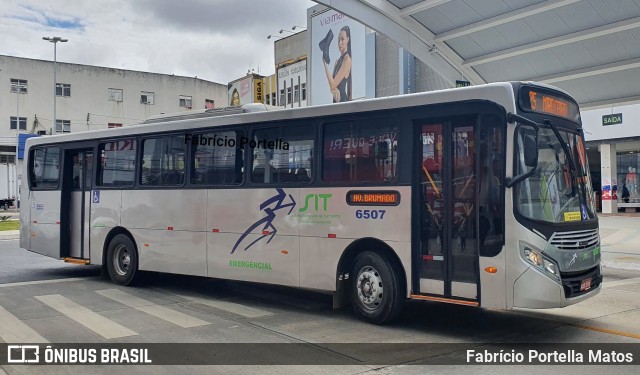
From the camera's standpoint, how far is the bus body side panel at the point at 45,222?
13.2 meters

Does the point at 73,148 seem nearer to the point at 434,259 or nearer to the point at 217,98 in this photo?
the point at 434,259

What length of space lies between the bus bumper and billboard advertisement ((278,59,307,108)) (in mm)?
44739

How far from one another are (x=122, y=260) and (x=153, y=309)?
2983mm

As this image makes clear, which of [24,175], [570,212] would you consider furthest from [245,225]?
[24,175]

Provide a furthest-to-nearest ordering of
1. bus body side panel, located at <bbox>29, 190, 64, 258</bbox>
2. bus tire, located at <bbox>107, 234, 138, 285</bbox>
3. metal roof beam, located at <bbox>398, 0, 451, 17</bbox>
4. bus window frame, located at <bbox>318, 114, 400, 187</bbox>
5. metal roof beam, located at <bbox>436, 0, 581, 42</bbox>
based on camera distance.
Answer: metal roof beam, located at <bbox>398, 0, 451, 17</bbox>, metal roof beam, located at <bbox>436, 0, 581, 42</bbox>, bus body side panel, located at <bbox>29, 190, 64, 258</bbox>, bus tire, located at <bbox>107, 234, 138, 285</bbox>, bus window frame, located at <bbox>318, 114, 400, 187</bbox>

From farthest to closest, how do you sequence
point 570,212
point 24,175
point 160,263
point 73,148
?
point 24,175 → point 73,148 → point 160,263 → point 570,212

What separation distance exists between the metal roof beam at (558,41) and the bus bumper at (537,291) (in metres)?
14.7

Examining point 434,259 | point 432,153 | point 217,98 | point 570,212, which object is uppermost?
point 217,98

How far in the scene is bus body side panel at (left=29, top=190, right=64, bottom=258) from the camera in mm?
13211

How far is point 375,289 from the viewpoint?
8258mm

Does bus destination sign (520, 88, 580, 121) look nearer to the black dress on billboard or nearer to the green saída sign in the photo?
the green saída sign

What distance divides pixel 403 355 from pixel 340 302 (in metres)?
2.08

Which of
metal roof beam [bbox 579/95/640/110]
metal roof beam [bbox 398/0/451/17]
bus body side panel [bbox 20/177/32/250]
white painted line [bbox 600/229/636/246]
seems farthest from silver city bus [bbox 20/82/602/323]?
metal roof beam [bbox 579/95/640/110]

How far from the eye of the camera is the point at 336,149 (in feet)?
28.8
